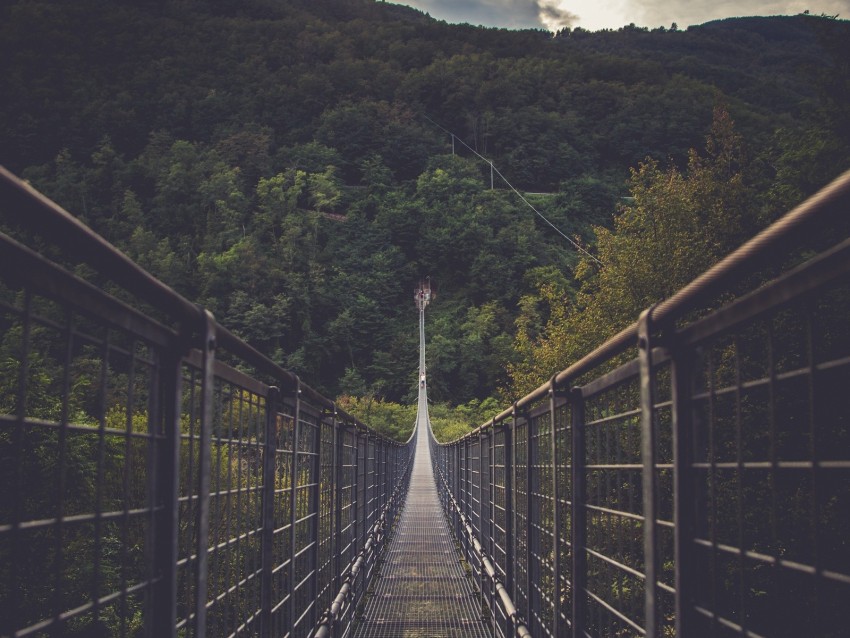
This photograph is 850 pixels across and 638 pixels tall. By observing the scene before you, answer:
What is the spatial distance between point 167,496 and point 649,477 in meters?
0.99

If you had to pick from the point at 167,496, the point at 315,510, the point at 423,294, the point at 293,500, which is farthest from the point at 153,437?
the point at 423,294

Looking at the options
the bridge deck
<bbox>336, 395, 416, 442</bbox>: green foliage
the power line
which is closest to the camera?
the bridge deck

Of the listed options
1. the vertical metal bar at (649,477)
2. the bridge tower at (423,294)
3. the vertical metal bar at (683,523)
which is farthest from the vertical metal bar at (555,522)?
the bridge tower at (423,294)

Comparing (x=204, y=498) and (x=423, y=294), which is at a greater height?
(x=423, y=294)

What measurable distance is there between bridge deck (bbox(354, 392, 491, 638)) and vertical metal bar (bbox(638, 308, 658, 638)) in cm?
367

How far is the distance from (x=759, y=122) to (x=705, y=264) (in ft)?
105

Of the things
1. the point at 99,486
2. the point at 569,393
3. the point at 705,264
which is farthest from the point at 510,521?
the point at 705,264

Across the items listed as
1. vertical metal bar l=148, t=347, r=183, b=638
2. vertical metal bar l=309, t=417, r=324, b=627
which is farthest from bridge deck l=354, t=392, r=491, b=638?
vertical metal bar l=148, t=347, r=183, b=638

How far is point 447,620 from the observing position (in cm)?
549

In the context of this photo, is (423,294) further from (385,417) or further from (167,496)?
(167,496)

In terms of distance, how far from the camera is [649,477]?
5.50ft

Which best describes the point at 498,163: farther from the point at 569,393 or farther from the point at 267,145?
the point at 569,393

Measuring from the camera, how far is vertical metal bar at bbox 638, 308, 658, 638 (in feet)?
5.45

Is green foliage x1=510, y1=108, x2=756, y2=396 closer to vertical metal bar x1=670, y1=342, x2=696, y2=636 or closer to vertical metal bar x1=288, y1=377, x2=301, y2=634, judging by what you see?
vertical metal bar x1=288, y1=377, x2=301, y2=634
